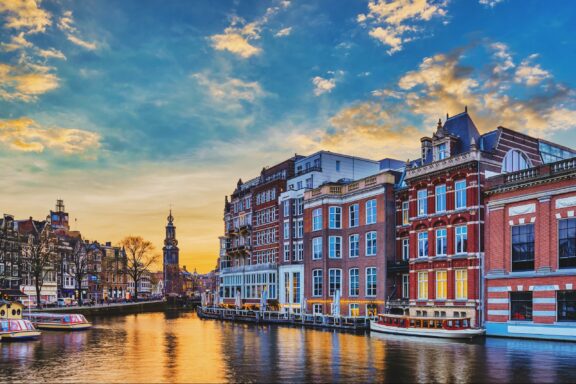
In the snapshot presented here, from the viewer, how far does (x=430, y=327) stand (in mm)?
53781

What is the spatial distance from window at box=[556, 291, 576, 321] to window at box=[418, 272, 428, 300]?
15.6 m

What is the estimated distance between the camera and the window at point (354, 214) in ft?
250

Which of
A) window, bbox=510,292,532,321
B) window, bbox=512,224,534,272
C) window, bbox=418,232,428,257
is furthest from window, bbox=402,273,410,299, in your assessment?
window, bbox=512,224,534,272

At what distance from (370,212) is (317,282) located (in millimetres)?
13003

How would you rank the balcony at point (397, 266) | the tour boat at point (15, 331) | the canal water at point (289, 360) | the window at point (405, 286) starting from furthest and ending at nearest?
1. the window at point (405, 286)
2. the balcony at point (397, 266)
3. the tour boat at point (15, 331)
4. the canal water at point (289, 360)

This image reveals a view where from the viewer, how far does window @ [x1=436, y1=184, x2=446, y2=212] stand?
60.8 m

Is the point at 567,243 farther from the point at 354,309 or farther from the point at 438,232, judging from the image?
the point at 354,309

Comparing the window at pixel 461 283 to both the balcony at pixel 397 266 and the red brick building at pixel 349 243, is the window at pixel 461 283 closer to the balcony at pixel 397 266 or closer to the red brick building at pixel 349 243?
the balcony at pixel 397 266

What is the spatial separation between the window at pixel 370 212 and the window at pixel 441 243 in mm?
12478

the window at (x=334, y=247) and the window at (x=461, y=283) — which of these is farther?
the window at (x=334, y=247)

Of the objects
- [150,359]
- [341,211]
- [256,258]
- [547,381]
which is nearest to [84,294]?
[256,258]

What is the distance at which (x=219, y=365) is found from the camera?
119 ft

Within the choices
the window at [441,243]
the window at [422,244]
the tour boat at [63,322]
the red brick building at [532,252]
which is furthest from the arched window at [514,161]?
the tour boat at [63,322]

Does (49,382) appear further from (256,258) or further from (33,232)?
(33,232)
